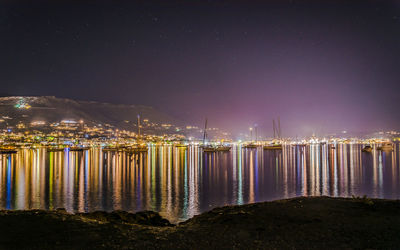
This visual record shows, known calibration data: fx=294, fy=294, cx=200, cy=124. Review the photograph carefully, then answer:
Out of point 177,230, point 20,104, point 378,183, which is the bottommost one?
point 378,183

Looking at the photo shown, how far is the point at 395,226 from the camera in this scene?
22.9ft

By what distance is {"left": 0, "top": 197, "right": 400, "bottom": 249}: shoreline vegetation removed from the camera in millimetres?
6035

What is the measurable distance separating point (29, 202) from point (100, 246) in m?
15.6

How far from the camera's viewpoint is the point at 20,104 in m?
193

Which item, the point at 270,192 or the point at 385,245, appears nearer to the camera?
the point at 385,245

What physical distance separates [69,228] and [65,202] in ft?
42.2

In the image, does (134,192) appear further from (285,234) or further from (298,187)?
(285,234)

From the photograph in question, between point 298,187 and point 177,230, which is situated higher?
point 177,230

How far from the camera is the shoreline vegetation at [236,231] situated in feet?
19.8

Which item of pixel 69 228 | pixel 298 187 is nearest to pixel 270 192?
pixel 298 187

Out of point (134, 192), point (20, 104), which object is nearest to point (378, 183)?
point (134, 192)

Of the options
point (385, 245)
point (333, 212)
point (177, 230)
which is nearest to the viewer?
point (385, 245)

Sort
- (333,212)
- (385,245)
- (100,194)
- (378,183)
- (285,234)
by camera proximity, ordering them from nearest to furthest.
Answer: (385,245) → (285,234) → (333,212) → (100,194) → (378,183)

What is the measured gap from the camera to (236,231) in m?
7.01
